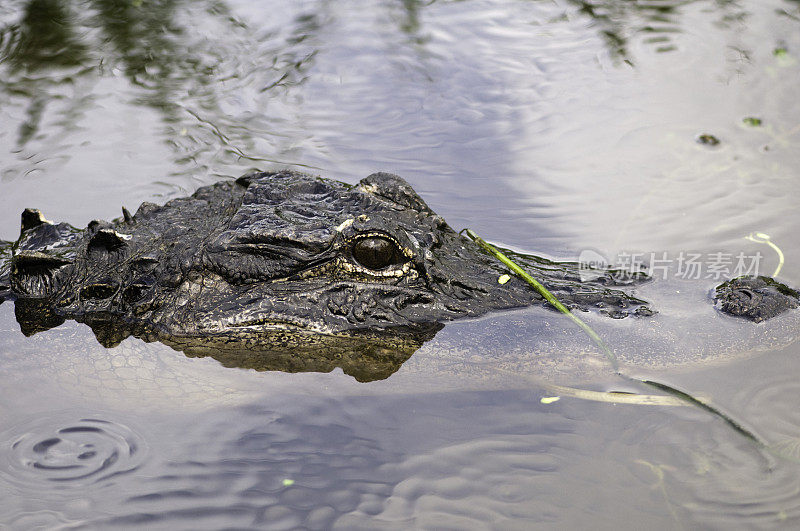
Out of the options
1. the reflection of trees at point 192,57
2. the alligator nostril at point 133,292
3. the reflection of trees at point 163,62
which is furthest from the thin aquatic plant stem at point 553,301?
the reflection of trees at point 163,62

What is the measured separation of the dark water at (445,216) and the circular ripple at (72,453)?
0.01 metres

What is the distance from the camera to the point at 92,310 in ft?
11.6

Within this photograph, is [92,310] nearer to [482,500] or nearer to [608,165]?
[482,500]

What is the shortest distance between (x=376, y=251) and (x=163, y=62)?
469cm

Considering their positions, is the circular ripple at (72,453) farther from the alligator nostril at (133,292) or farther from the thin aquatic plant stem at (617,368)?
the thin aquatic plant stem at (617,368)

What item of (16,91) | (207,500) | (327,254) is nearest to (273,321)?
(327,254)

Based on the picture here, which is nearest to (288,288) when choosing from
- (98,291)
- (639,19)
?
(98,291)

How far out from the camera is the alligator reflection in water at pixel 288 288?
3367 millimetres

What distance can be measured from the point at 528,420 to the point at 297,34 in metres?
5.64

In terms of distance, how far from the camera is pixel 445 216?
195 inches

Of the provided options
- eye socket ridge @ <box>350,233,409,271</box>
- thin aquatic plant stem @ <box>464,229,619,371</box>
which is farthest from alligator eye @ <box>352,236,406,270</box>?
thin aquatic plant stem @ <box>464,229,619,371</box>

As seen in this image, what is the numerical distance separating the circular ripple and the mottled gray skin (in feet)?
1.54

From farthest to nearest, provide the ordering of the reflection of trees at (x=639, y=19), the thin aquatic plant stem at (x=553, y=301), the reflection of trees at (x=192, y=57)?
the reflection of trees at (x=639, y=19) < the reflection of trees at (x=192, y=57) < the thin aquatic plant stem at (x=553, y=301)

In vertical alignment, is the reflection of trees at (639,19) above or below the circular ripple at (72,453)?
above
